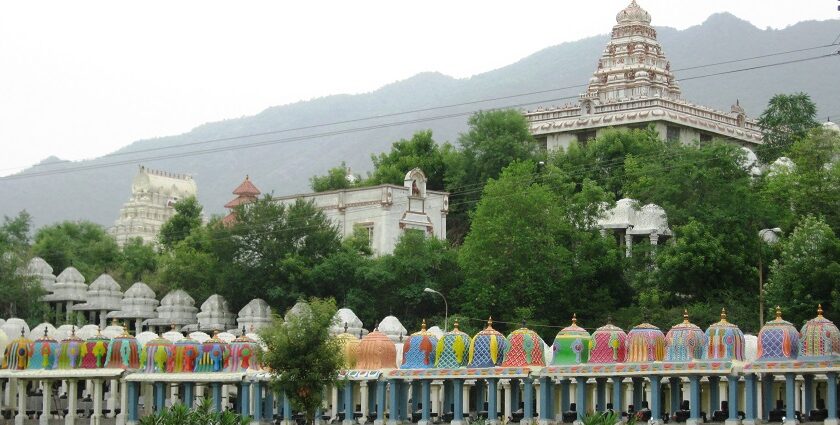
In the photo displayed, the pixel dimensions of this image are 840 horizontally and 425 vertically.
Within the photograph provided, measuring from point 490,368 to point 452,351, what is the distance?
74.2 inches

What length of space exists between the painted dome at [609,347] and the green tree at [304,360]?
893 centimetres

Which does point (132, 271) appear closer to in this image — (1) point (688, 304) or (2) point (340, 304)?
(2) point (340, 304)

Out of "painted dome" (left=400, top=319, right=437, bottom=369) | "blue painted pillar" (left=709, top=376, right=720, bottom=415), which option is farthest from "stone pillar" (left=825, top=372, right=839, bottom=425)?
"painted dome" (left=400, top=319, right=437, bottom=369)

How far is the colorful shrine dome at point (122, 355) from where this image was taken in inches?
2547

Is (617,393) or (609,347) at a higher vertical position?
(609,347)

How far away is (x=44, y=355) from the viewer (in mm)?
66062

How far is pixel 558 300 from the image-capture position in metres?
74.3

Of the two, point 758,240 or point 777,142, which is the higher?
point 777,142

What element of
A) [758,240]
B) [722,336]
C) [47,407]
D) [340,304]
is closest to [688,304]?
[758,240]

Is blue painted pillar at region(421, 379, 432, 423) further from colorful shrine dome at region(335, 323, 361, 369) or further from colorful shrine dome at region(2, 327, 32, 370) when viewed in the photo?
colorful shrine dome at region(2, 327, 32, 370)

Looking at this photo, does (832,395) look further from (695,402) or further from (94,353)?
(94,353)

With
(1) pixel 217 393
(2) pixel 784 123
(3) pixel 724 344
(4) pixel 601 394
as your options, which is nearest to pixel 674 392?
(4) pixel 601 394

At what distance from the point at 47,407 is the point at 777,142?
44.9 meters

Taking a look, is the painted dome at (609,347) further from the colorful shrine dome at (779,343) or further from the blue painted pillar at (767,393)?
the colorful shrine dome at (779,343)
